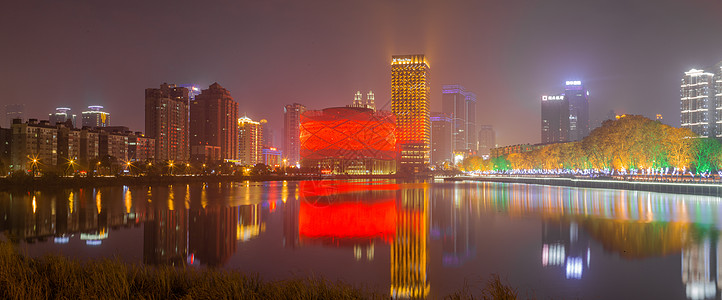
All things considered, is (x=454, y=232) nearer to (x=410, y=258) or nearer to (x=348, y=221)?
(x=348, y=221)

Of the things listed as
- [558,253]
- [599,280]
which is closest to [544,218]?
[558,253]

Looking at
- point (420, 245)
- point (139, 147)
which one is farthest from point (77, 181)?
point (139, 147)

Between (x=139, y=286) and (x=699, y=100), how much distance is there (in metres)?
180

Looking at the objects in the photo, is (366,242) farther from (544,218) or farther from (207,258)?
(544,218)

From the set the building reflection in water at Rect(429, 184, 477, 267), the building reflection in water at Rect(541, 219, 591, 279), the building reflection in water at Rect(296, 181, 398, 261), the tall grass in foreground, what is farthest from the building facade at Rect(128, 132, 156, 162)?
the tall grass in foreground

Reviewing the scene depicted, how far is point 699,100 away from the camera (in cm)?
14712

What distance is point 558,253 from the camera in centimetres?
1847

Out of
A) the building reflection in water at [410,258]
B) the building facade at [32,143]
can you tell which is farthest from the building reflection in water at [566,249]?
the building facade at [32,143]

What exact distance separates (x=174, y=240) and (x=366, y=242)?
8.57 meters

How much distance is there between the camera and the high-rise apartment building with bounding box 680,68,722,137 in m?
145

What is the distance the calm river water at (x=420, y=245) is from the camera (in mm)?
14242

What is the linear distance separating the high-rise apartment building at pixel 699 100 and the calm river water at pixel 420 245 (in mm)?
142133

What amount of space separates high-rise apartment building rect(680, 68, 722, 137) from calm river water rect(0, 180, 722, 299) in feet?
466

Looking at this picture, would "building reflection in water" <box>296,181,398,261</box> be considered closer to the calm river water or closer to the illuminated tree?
the calm river water
